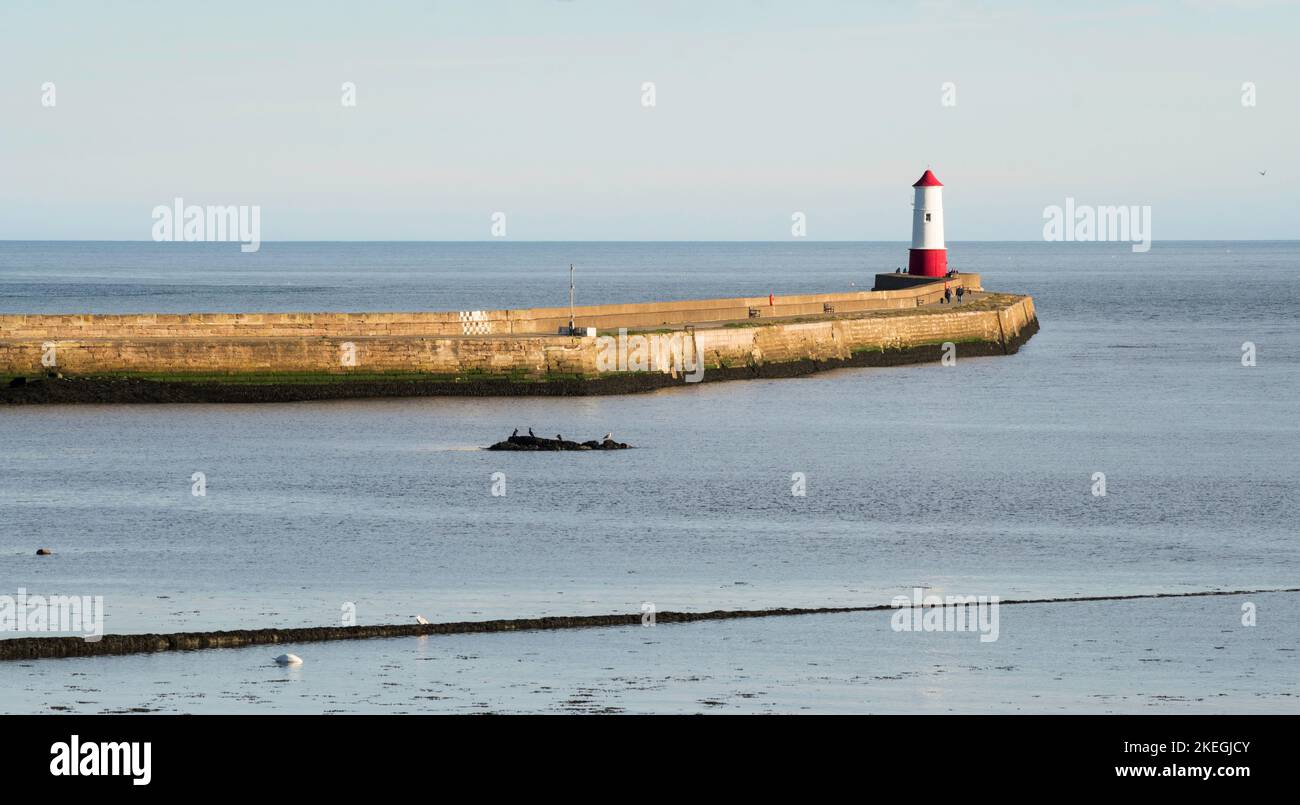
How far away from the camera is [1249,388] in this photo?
54.4 metres

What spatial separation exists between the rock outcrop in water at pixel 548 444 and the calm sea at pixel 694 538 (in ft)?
1.53

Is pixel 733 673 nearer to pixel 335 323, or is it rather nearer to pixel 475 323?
pixel 335 323

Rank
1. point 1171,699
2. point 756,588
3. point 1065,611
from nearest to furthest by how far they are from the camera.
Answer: point 1171,699
point 1065,611
point 756,588

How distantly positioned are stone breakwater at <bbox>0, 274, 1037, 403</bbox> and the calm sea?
3.09 ft

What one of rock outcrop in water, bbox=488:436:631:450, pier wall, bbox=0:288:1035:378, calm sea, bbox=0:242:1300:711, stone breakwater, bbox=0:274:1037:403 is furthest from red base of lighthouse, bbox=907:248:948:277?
rock outcrop in water, bbox=488:436:631:450

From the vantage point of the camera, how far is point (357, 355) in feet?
148

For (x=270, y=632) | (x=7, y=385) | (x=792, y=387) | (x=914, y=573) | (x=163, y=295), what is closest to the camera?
(x=270, y=632)

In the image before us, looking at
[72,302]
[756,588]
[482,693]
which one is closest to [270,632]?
[482,693]

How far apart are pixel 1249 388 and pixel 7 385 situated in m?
34.7

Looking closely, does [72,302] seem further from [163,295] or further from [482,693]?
[482,693]

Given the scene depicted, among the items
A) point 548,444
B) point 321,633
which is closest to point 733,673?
point 321,633
